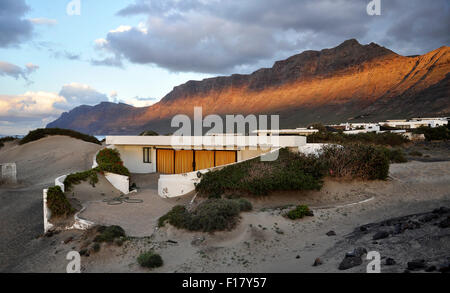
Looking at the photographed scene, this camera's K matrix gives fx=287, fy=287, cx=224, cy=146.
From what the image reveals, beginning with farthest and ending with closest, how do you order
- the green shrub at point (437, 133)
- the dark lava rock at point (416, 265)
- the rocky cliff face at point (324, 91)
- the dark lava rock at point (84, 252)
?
the rocky cliff face at point (324, 91) → the green shrub at point (437, 133) → the dark lava rock at point (84, 252) → the dark lava rock at point (416, 265)

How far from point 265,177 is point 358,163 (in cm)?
501

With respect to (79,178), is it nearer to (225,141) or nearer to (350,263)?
(225,141)

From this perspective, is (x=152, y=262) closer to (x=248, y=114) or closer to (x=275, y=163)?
(x=275, y=163)

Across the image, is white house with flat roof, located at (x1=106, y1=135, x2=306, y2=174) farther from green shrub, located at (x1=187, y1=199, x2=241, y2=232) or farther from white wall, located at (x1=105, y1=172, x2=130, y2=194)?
green shrub, located at (x1=187, y1=199, x2=241, y2=232)

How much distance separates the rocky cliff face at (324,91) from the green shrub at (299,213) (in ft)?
171

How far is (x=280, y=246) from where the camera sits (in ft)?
27.8

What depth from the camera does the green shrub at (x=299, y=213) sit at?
10359mm

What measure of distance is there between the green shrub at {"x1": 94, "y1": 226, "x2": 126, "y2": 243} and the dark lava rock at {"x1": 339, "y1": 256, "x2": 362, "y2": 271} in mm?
6670

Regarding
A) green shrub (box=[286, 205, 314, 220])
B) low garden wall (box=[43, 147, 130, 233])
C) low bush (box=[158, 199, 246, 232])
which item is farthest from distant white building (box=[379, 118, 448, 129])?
low garden wall (box=[43, 147, 130, 233])

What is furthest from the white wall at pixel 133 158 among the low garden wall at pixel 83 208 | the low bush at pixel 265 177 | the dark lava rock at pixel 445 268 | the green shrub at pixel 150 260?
the dark lava rock at pixel 445 268

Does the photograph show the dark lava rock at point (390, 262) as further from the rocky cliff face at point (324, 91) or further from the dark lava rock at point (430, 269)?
the rocky cliff face at point (324, 91)

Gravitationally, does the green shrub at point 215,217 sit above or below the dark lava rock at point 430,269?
below
